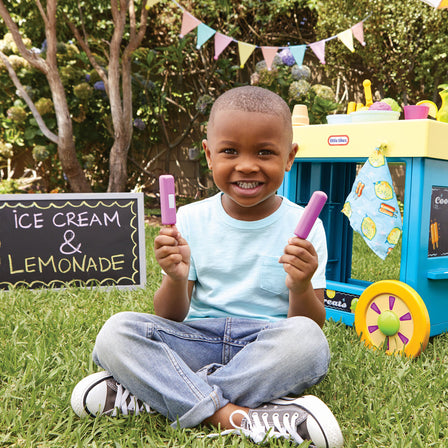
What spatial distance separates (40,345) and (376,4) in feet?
14.8

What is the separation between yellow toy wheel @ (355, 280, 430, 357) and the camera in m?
1.62

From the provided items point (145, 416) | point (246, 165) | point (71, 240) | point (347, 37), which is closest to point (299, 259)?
point (246, 165)

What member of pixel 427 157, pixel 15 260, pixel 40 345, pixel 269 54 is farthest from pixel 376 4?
pixel 40 345

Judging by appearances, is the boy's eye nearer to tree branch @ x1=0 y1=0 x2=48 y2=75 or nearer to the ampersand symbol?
the ampersand symbol

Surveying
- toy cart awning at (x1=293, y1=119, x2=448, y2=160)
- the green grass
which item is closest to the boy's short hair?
toy cart awning at (x1=293, y1=119, x2=448, y2=160)

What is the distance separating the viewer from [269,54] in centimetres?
353

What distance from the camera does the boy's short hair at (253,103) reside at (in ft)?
3.97

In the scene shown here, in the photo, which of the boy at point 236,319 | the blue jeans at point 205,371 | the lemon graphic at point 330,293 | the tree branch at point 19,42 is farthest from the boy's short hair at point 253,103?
the tree branch at point 19,42

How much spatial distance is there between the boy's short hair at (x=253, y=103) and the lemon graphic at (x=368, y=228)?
615 millimetres

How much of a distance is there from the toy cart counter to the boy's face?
2.02ft

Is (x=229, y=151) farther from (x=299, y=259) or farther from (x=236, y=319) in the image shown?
(x=236, y=319)

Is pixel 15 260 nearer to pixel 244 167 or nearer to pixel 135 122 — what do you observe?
pixel 244 167

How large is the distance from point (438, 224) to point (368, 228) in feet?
0.98

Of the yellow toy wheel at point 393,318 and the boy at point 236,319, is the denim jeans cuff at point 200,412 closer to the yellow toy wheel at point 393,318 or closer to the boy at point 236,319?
the boy at point 236,319
